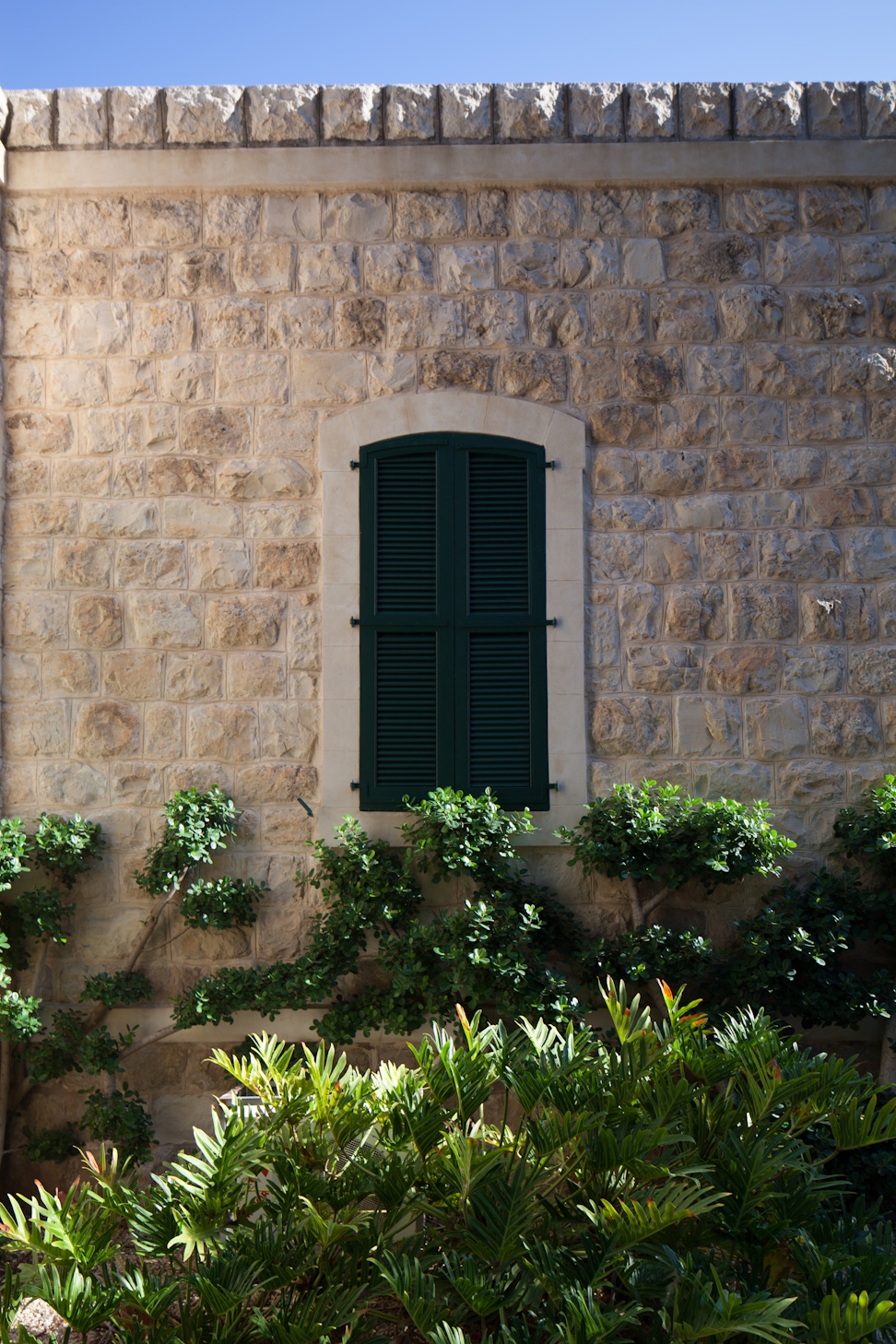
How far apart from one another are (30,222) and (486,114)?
89.0 inches

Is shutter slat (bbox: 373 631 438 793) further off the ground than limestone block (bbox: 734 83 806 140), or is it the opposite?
limestone block (bbox: 734 83 806 140)

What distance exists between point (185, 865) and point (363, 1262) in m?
2.12

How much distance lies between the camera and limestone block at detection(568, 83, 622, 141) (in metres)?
5.14

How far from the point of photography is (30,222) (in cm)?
523

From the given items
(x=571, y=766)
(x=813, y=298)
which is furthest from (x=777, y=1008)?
(x=813, y=298)

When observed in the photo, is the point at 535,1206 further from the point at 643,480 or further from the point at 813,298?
the point at 813,298

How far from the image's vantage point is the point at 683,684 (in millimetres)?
5078

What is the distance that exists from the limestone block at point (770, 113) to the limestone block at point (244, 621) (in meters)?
3.19

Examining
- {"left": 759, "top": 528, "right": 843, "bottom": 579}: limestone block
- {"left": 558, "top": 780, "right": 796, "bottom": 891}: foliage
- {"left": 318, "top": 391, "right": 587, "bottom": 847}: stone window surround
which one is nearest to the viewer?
{"left": 558, "top": 780, "right": 796, "bottom": 891}: foliage

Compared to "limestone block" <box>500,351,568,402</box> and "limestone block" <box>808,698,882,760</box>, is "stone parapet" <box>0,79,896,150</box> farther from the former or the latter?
"limestone block" <box>808,698,882,760</box>

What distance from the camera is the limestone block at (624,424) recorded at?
5.15 meters

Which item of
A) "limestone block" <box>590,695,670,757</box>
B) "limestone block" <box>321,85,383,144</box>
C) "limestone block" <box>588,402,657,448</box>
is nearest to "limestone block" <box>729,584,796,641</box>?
"limestone block" <box>590,695,670,757</box>

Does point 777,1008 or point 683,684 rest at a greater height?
point 683,684

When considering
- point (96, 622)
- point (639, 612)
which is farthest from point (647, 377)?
point (96, 622)
